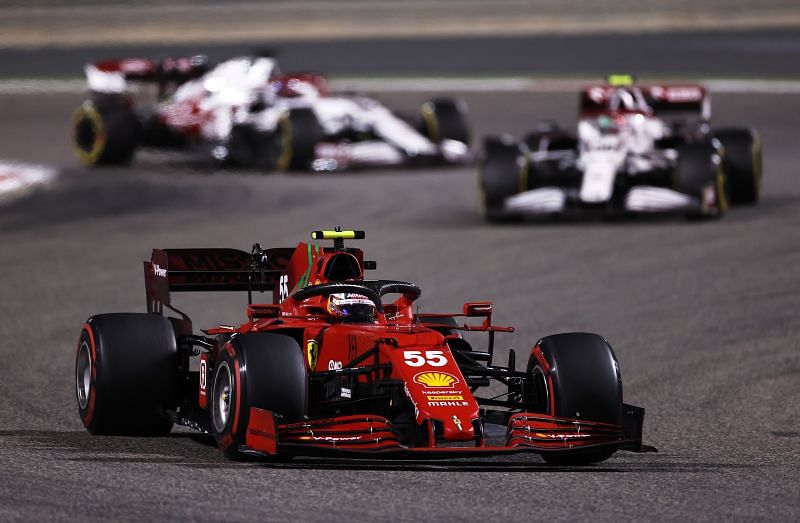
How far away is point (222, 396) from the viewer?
31.2 feet

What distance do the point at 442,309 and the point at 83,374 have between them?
5607mm

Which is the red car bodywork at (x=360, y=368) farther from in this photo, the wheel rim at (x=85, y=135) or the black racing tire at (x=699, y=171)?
the wheel rim at (x=85, y=135)

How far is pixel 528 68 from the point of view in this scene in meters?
41.3

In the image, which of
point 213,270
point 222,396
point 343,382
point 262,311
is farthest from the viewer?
point 213,270

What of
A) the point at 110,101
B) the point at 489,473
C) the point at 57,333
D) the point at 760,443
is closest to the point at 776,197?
the point at 110,101

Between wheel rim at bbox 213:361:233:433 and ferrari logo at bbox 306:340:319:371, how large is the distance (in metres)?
0.64

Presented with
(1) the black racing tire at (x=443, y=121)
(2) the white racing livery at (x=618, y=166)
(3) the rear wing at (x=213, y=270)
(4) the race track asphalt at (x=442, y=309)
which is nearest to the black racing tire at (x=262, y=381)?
(4) the race track asphalt at (x=442, y=309)

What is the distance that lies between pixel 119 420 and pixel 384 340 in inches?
66.8

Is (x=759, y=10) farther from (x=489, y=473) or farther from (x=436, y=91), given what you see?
(x=489, y=473)

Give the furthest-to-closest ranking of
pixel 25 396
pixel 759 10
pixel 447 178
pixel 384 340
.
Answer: pixel 759 10
pixel 447 178
pixel 25 396
pixel 384 340

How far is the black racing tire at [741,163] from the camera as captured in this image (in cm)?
2208

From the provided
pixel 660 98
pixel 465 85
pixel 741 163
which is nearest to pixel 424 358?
pixel 660 98

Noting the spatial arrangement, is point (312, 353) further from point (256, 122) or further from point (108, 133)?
point (108, 133)

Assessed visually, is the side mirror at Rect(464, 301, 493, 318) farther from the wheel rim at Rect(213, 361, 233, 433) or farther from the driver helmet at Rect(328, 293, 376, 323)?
the wheel rim at Rect(213, 361, 233, 433)
